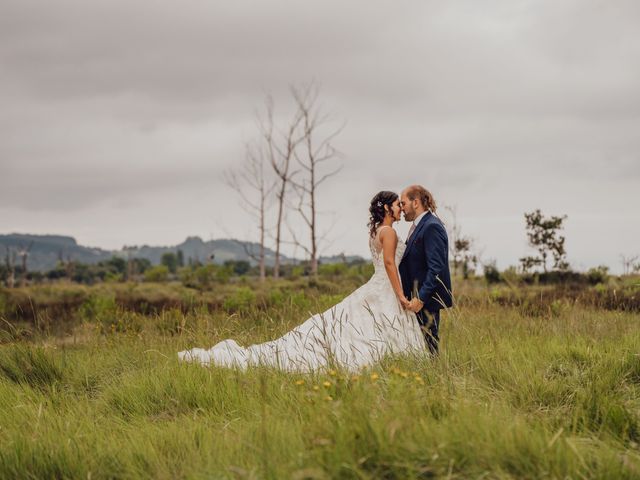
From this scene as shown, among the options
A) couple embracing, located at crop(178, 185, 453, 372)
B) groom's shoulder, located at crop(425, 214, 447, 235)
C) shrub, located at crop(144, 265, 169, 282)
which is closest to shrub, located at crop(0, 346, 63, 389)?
couple embracing, located at crop(178, 185, 453, 372)

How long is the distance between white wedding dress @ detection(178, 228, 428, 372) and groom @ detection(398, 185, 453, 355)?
0.18 meters

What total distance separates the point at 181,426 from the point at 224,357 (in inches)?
78.7

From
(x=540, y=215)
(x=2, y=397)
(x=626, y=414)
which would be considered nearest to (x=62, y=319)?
(x=2, y=397)

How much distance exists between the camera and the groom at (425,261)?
230 inches

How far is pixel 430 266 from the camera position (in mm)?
5820

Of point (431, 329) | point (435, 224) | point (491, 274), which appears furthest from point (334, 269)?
Answer: point (435, 224)

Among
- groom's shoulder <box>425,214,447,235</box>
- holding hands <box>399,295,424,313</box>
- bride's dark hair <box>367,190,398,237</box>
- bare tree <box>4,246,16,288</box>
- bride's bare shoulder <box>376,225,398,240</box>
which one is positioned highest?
bride's dark hair <box>367,190,398,237</box>

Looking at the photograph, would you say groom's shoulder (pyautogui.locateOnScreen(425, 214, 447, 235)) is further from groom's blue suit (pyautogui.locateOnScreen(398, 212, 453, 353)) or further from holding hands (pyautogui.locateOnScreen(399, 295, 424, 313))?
holding hands (pyautogui.locateOnScreen(399, 295, 424, 313))

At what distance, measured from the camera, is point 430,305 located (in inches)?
240

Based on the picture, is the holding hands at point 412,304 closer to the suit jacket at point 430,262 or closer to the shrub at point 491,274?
the suit jacket at point 430,262

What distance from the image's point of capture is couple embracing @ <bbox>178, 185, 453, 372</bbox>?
5.68m

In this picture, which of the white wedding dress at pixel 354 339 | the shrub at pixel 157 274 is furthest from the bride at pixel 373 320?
the shrub at pixel 157 274

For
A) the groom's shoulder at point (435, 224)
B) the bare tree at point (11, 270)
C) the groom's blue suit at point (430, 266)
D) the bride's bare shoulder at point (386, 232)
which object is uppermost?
the groom's shoulder at point (435, 224)

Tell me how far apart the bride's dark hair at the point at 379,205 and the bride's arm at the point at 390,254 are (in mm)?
206
